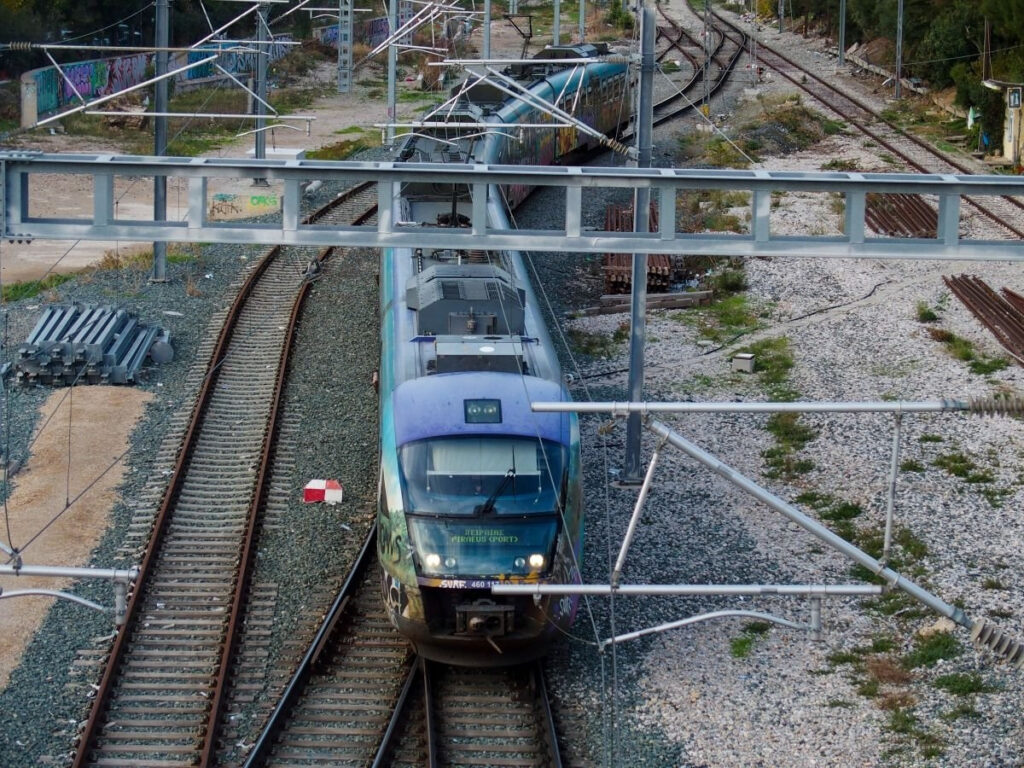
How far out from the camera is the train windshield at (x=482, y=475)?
11797 mm

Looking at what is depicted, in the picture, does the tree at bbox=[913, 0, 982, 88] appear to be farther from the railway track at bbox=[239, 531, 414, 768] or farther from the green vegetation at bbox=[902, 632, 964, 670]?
the railway track at bbox=[239, 531, 414, 768]

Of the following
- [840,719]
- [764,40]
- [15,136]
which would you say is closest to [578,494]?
[840,719]

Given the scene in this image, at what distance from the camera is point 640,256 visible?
52.5ft

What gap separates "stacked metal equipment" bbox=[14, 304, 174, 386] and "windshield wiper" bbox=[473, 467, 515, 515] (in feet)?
30.0

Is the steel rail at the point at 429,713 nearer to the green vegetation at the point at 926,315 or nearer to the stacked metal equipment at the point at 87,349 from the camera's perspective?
the stacked metal equipment at the point at 87,349

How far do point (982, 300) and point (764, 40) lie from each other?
131ft

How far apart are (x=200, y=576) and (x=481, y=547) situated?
13.5 feet

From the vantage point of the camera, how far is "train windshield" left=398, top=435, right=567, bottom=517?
11797 mm

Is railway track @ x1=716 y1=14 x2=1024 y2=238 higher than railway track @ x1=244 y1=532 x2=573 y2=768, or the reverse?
railway track @ x1=716 y1=14 x2=1024 y2=238

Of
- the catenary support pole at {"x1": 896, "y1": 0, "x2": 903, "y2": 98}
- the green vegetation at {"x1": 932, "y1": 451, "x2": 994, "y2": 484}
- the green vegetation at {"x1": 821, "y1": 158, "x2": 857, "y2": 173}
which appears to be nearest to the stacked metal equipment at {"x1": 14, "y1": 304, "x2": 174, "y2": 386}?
the green vegetation at {"x1": 932, "y1": 451, "x2": 994, "y2": 484}

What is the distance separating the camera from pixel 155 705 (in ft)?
39.6

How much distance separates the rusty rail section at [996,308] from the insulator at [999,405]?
1226 centimetres

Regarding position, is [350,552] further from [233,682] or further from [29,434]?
[29,434]

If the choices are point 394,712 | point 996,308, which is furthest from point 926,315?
point 394,712
